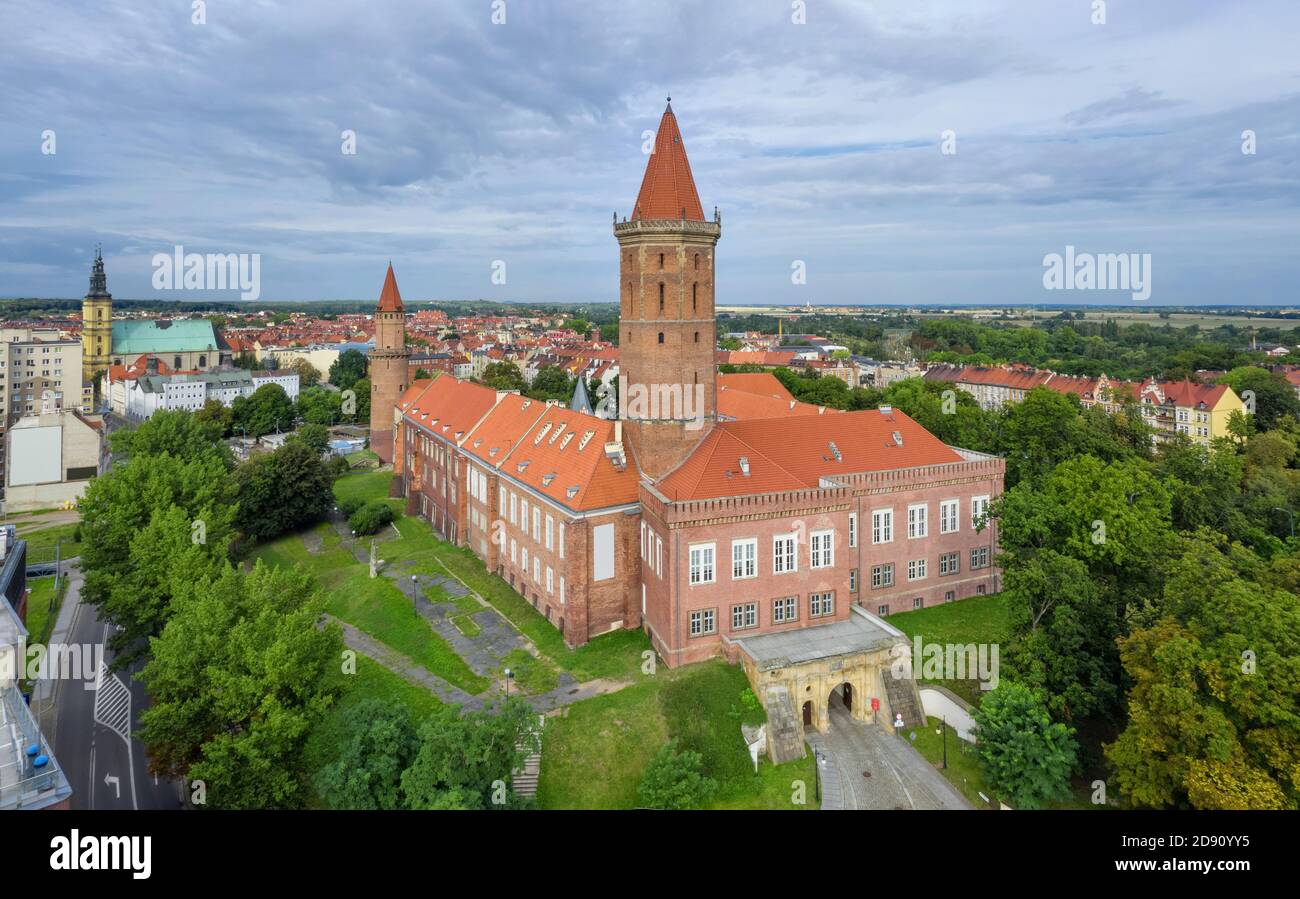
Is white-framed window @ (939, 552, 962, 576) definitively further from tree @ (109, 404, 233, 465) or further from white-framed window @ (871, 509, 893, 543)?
tree @ (109, 404, 233, 465)

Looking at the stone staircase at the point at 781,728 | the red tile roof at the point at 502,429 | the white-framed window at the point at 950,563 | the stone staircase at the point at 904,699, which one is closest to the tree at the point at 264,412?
the red tile roof at the point at 502,429

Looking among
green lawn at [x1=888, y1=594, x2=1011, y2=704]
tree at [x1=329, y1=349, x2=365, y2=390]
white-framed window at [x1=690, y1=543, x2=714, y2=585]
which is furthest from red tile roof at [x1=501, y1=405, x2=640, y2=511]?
tree at [x1=329, y1=349, x2=365, y2=390]

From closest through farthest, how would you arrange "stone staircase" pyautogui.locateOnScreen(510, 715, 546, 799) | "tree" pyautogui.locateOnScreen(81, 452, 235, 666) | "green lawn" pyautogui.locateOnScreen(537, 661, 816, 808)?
1. "stone staircase" pyautogui.locateOnScreen(510, 715, 546, 799)
2. "green lawn" pyautogui.locateOnScreen(537, 661, 816, 808)
3. "tree" pyautogui.locateOnScreen(81, 452, 235, 666)

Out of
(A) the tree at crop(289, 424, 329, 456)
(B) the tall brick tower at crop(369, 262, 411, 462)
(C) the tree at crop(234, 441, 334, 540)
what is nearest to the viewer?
(C) the tree at crop(234, 441, 334, 540)

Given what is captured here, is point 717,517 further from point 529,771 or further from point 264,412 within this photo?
point 264,412

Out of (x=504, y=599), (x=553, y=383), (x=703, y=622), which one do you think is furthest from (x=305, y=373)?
(x=703, y=622)
